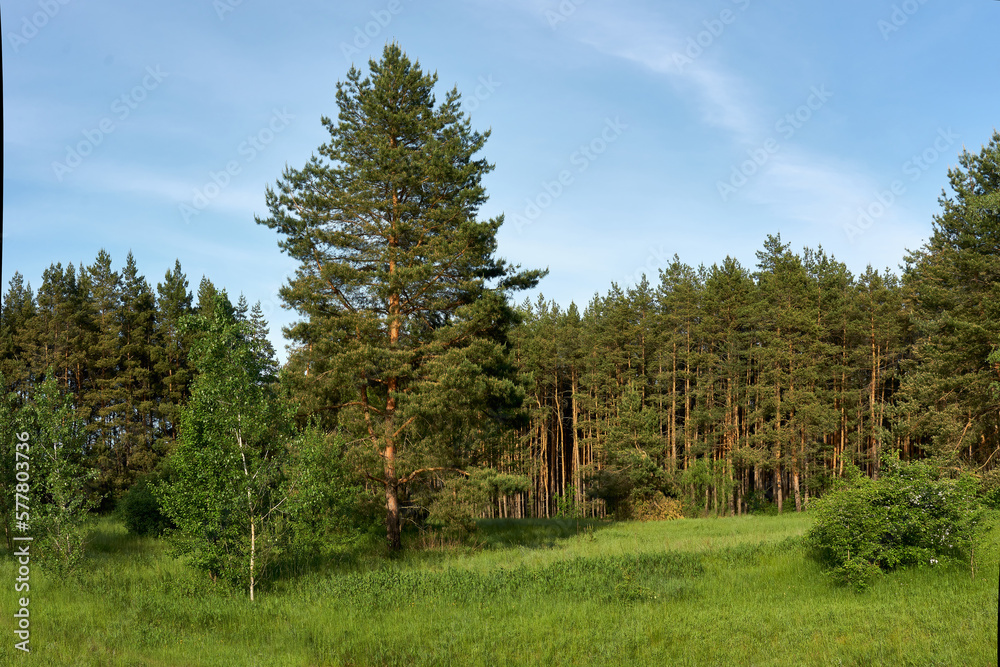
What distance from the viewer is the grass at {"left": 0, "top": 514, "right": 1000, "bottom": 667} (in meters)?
11.0

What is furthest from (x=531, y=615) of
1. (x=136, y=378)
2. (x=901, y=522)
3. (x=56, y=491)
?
(x=136, y=378)

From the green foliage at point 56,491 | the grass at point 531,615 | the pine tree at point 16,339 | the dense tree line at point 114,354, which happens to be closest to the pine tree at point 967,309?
the grass at point 531,615

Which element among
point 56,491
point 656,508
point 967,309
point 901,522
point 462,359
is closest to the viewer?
point 901,522

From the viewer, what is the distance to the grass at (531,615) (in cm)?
1105

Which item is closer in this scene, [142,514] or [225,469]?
[225,469]

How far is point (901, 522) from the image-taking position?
600 inches

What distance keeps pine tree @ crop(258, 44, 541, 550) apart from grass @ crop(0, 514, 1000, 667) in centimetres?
539

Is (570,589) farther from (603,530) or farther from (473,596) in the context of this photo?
(603,530)

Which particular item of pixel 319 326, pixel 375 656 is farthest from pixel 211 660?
pixel 319 326

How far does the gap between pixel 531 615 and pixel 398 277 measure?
497 inches

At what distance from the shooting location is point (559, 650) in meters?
11.5

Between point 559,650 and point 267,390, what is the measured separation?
10.1 m

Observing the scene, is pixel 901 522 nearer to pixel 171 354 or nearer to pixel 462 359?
pixel 462 359

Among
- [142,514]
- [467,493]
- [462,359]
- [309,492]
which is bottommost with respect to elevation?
[142,514]
